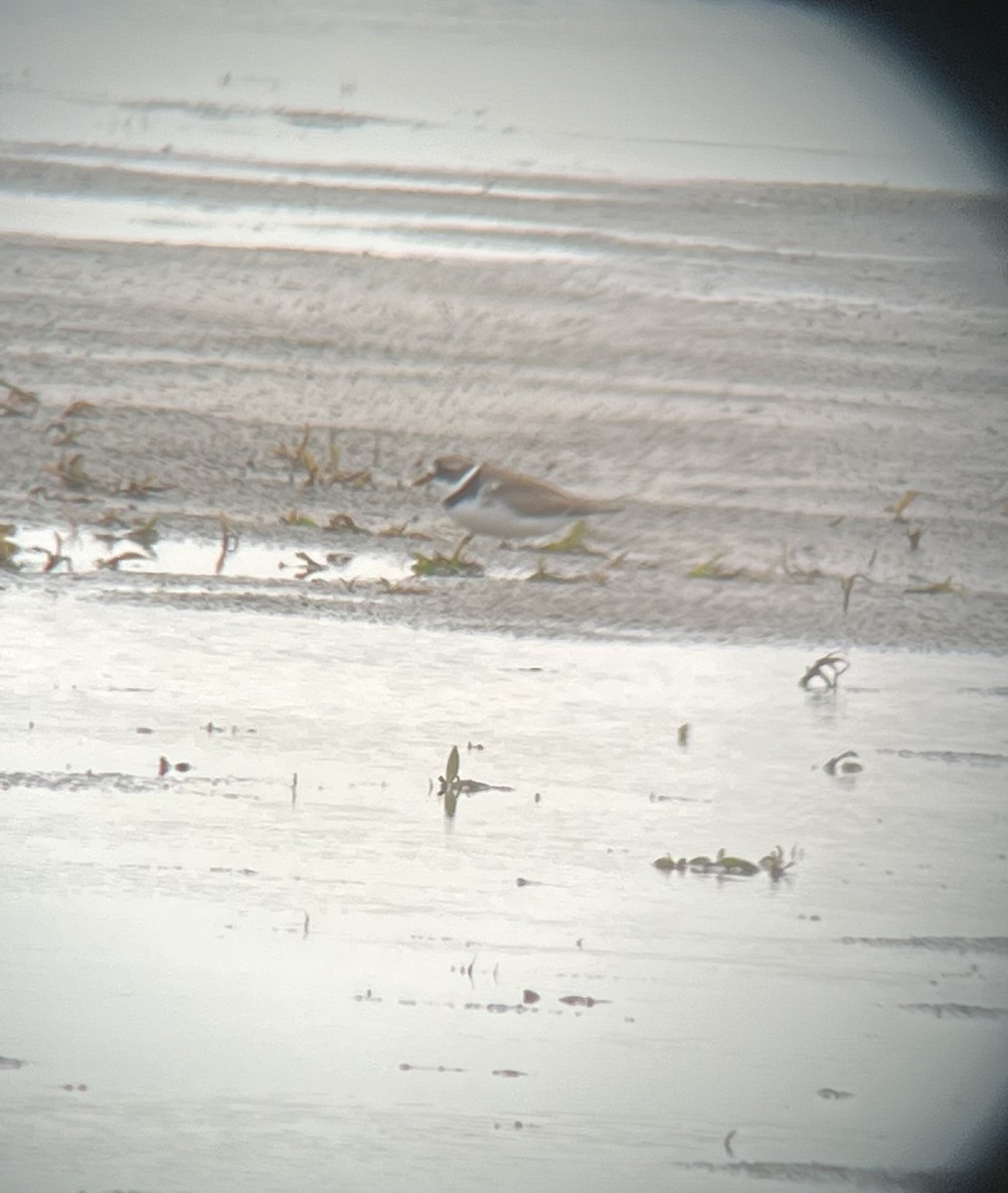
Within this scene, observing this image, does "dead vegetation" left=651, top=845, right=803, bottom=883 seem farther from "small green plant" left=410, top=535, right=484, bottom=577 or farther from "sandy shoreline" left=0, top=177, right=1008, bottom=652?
"small green plant" left=410, top=535, right=484, bottom=577

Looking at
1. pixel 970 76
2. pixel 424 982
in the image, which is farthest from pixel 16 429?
pixel 970 76

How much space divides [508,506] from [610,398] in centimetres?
168

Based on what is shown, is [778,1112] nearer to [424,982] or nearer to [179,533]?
[424,982]

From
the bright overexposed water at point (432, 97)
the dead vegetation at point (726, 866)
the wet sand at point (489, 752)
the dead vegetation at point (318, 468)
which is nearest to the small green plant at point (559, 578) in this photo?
the wet sand at point (489, 752)

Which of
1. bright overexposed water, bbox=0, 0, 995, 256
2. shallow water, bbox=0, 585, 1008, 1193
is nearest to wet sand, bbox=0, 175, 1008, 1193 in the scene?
shallow water, bbox=0, 585, 1008, 1193

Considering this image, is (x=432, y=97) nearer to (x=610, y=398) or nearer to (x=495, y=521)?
(x=610, y=398)

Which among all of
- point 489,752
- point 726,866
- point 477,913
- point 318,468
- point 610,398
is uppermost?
point 610,398

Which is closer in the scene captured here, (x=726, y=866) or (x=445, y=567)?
(x=726, y=866)

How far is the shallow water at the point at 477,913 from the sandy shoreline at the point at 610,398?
41 centimetres

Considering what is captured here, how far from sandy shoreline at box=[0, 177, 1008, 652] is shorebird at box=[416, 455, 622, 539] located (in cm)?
9

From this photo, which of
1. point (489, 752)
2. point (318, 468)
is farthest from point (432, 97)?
point (489, 752)

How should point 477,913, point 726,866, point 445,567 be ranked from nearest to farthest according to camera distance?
point 477,913, point 726,866, point 445,567

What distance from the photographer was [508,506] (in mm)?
4855

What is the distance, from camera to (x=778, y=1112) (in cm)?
242
